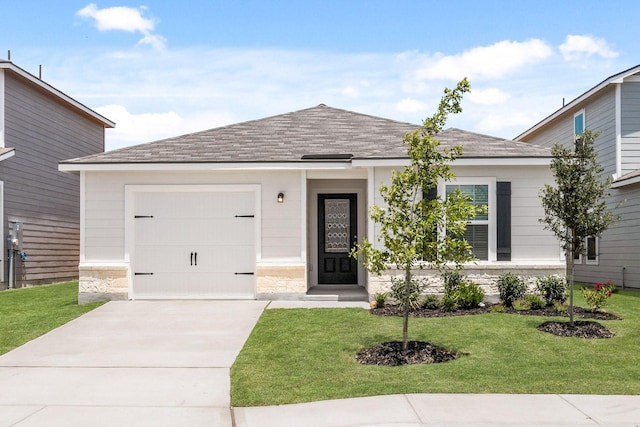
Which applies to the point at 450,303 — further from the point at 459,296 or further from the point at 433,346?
the point at 433,346

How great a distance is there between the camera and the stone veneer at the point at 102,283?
13195mm

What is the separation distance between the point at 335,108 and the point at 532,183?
20.9ft

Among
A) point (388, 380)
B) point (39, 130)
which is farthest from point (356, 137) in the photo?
point (39, 130)

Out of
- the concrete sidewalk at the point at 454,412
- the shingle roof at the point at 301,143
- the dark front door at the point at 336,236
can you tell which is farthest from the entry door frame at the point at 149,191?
the concrete sidewalk at the point at 454,412

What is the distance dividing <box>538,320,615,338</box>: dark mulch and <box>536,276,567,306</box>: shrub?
2.09 metres

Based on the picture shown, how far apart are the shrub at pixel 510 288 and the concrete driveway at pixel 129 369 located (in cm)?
485

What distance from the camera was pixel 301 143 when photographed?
47.0 feet

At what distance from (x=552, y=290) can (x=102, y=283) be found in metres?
9.27

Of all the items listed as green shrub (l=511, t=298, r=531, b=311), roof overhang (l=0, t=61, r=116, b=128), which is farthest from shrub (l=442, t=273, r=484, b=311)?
roof overhang (l=0, t=61, r=116, b=128)

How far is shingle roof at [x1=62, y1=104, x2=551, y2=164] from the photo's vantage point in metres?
13.0

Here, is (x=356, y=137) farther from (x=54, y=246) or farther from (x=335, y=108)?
(x=54, y=246)

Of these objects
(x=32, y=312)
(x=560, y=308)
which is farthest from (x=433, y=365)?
(x=32, y=312)

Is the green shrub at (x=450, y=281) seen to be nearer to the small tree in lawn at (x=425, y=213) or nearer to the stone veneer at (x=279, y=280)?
the stone veneer at (x=279, y=280)

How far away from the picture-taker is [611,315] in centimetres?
1115
